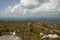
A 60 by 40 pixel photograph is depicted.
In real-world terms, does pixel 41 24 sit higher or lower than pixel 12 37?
lower

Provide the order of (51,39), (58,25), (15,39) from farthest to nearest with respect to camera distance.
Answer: (58,25) → (51,39) → (15,39)

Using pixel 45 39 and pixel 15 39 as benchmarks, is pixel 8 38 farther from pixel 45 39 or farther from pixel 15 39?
pixel 45 39

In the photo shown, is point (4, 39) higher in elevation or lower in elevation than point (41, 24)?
higher

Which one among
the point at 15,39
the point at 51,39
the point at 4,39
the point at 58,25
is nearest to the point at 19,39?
the point at 15,39

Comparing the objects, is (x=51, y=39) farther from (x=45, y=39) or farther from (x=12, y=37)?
(x=12, y=37)

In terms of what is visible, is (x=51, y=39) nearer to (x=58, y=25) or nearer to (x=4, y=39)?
(x=4, y=39)

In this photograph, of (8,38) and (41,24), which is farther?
(41,24)

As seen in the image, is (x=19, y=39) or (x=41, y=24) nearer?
(x=19, y=39)

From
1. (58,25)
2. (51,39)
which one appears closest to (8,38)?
(51,39)

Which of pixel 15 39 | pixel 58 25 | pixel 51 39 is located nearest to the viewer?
pixel 15 39
